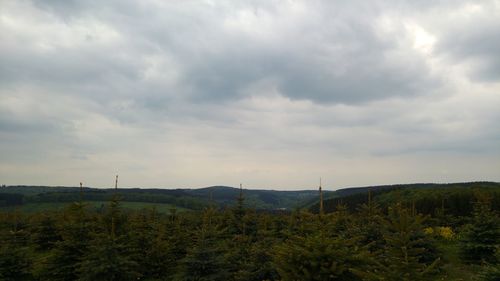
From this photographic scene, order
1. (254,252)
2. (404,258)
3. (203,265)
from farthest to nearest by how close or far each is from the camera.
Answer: (254,252)
(203,265)
(404,258)

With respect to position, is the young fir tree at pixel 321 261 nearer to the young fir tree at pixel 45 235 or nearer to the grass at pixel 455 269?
the grass at pixel 455 269

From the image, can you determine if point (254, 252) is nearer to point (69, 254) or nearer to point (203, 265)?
point (203, 265)

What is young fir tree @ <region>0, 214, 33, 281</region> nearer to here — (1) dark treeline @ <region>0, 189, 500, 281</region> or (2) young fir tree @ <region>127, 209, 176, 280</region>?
(1) dark treeline @ <region>0, 189, 500, 281</region>

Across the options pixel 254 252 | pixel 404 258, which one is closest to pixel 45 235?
pixel 254 252

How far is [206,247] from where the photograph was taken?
46.4 feet

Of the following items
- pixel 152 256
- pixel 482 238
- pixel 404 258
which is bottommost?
pixel 152 256

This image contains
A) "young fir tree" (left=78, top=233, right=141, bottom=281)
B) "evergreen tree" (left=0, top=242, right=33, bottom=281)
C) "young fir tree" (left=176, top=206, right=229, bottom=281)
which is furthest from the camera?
"evergreen tree" (left=0, top=242, right=33, bottom=281)

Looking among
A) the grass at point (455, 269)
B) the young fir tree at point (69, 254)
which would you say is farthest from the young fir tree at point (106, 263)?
the grass at point (455, 269)

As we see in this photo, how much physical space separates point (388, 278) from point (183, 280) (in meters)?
8.75

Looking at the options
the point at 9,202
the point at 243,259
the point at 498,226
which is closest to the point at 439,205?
the point at 498,226

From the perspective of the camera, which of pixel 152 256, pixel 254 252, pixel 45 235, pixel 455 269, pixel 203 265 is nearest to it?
pixel 203 265

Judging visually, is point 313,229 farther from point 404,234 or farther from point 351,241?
point 404,234

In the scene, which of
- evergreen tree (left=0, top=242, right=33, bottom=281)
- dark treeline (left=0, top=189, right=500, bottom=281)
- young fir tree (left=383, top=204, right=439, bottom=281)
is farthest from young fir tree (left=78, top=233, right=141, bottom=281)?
young fir tree (left=383, top=204, right=439, bottom=281)

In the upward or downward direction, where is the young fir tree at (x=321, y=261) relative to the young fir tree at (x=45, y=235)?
upward
